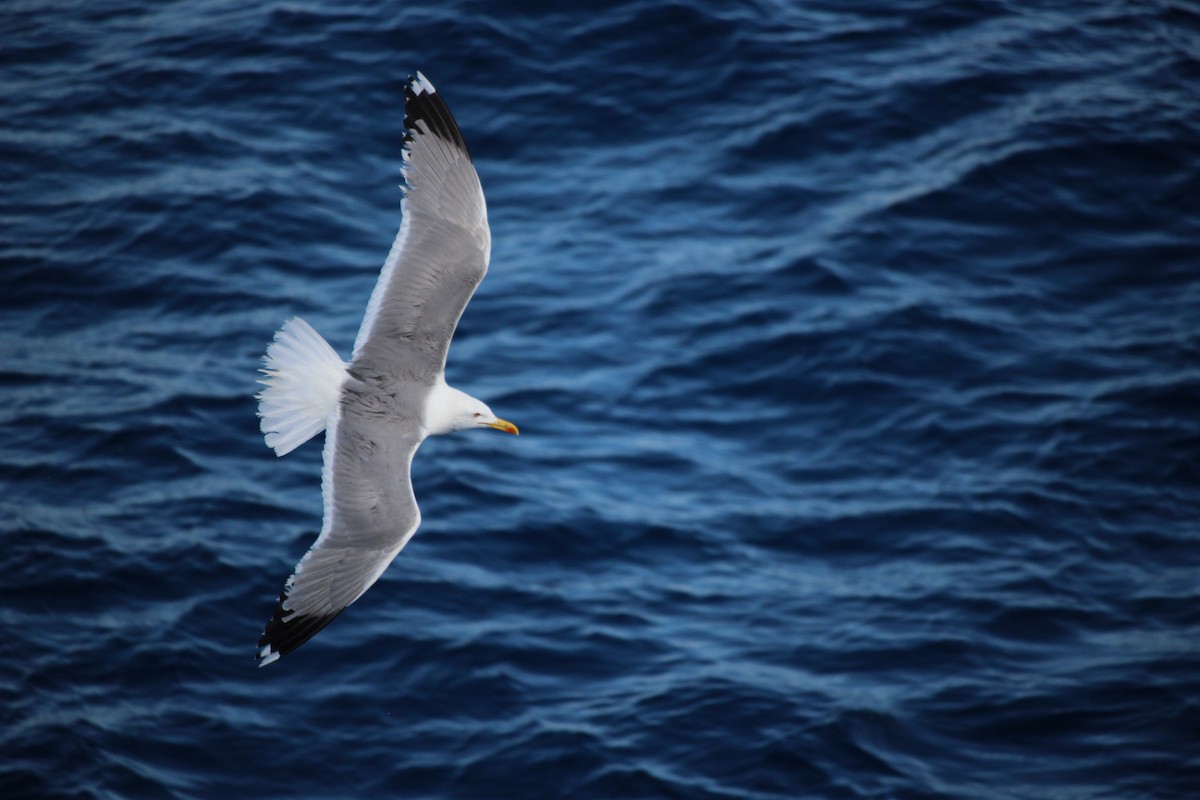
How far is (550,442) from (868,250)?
3.19m

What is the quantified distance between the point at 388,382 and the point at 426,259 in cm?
60

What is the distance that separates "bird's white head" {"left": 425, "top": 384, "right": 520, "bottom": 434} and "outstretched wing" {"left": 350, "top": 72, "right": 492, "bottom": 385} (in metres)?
0.10

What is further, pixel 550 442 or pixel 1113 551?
pixel 550 442

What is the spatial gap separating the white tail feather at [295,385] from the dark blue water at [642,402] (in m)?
2.41

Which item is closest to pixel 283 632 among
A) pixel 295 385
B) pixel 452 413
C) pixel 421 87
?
pixel 295 385

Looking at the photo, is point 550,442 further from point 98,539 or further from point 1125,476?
point 1125,476

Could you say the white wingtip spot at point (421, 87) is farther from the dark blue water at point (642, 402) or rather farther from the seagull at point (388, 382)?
the dark blue water at point (642, 402)

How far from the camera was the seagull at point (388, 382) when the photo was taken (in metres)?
6.01

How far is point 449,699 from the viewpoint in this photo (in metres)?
8.02

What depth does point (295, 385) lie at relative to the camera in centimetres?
622

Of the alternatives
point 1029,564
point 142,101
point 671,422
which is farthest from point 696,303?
point 142,101

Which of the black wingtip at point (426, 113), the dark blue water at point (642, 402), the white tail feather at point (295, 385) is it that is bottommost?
the dark blue water at point (642, 402)

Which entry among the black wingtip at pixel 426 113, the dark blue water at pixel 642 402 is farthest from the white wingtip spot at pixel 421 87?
the dark blue water at pixel 642 402

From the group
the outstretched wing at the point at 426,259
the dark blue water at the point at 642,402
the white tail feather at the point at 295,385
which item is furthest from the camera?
the dark blue water at the point at 642,402
